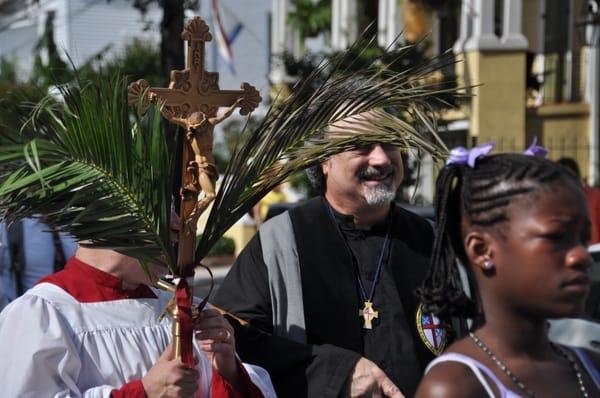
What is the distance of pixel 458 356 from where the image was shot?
2320 millimetres

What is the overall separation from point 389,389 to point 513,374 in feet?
4.70

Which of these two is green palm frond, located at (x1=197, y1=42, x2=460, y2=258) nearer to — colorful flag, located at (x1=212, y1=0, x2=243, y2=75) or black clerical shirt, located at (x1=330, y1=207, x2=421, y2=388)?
black clerical shirt, located at (x1=330, y1=207, x2=421, y2=388)

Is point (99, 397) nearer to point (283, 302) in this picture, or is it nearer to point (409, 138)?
point (283, 302)

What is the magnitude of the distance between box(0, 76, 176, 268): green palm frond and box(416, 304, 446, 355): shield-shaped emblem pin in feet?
3.67

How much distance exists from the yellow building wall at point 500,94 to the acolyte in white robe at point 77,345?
14.3 m

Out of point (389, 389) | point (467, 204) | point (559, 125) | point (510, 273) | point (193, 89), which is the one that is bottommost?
point (389, 389)

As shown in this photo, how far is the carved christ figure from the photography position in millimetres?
3242

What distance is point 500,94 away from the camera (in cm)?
1758

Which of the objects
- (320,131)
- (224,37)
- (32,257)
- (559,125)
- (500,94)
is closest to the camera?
(320,131)

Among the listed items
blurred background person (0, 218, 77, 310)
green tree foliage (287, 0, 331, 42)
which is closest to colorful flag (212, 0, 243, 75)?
green tree foliage (287, 0, 331, 42)

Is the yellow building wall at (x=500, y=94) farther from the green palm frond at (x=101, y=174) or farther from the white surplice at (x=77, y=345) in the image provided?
the green palm frond at (x=101, y=174)

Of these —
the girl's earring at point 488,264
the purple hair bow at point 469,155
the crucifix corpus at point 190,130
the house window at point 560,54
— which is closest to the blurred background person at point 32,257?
the crucifix corpus at point 190,130

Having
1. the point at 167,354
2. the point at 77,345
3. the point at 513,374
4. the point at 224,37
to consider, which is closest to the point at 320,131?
the point at 167,354

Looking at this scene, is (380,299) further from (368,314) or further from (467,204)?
(467,204)
